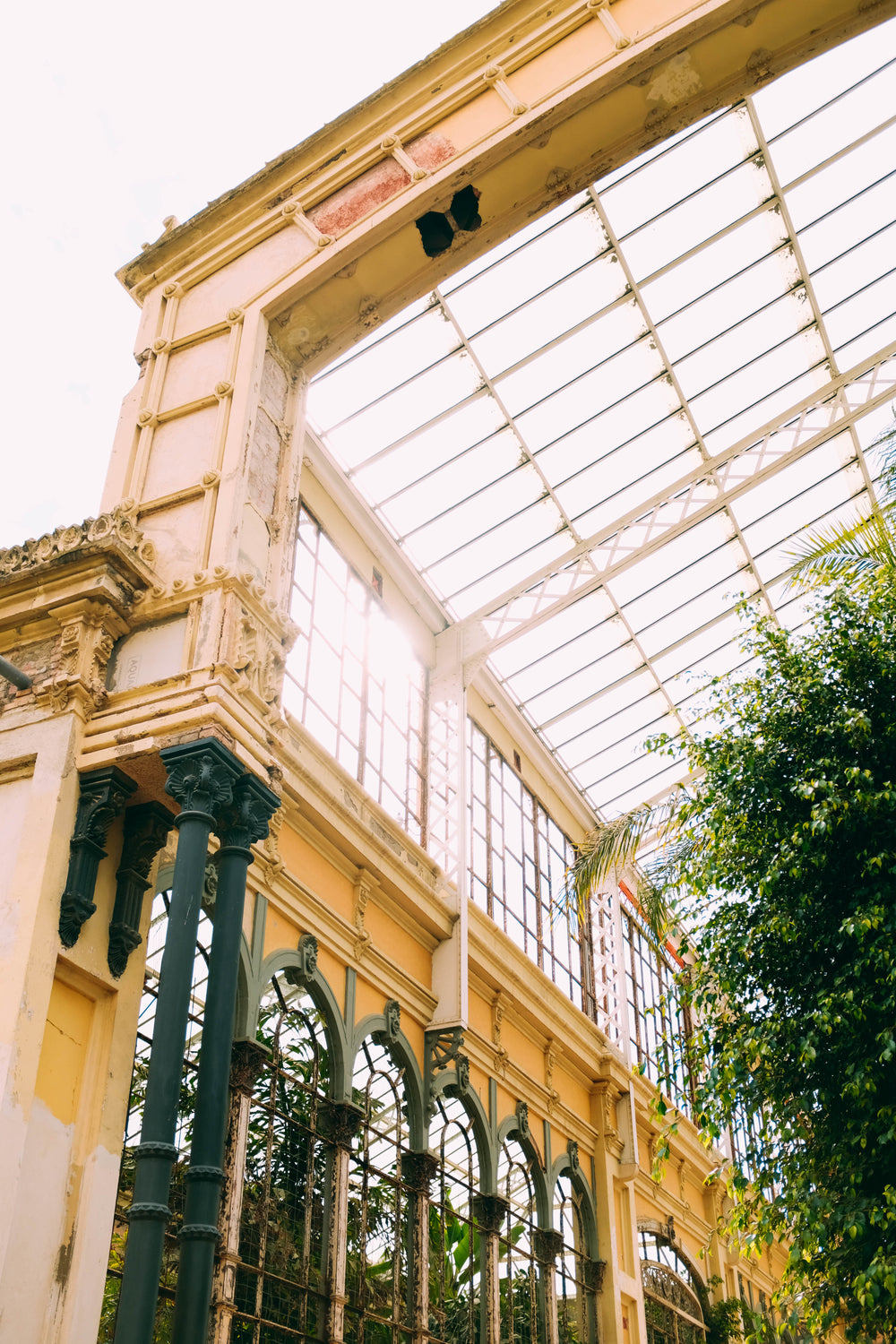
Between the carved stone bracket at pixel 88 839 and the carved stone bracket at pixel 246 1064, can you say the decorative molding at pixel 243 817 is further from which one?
the carved stone bracket at pixel 246 1064

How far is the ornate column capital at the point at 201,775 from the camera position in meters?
7.62

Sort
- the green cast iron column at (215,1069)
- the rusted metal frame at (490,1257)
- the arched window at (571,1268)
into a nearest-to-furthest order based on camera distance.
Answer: the green cast iron column at (215,1069)
the rusted metal frame at (490,1257)
the arched window at (571,1268)

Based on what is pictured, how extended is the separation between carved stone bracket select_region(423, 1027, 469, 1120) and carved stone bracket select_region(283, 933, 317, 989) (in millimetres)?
2479

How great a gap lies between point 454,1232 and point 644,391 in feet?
32.5

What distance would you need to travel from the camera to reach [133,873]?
8070 mm

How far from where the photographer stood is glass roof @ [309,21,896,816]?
15.0 meters

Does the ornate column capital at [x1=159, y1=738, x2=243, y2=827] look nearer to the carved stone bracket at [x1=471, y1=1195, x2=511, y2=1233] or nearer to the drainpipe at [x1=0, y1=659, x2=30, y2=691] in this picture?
the drainpipe at [x1=0, y1=659, x2=30, y2=691]

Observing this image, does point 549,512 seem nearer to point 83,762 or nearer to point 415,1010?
point 415,1010

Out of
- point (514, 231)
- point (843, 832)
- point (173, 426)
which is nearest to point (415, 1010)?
point (843, 832)

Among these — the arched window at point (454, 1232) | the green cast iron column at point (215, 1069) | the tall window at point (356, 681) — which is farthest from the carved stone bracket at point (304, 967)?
the green cast iron column at point (215, 1069)

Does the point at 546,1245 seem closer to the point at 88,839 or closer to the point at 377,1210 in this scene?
the point at 377,1210

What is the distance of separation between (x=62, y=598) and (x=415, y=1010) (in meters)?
7.08

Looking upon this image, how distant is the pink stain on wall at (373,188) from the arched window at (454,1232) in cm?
869

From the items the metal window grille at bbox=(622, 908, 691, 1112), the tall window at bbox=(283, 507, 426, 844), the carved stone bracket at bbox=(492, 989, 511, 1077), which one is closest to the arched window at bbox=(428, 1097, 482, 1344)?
the carved stone bracket at bbox=(492, 989, 511, 1077)
